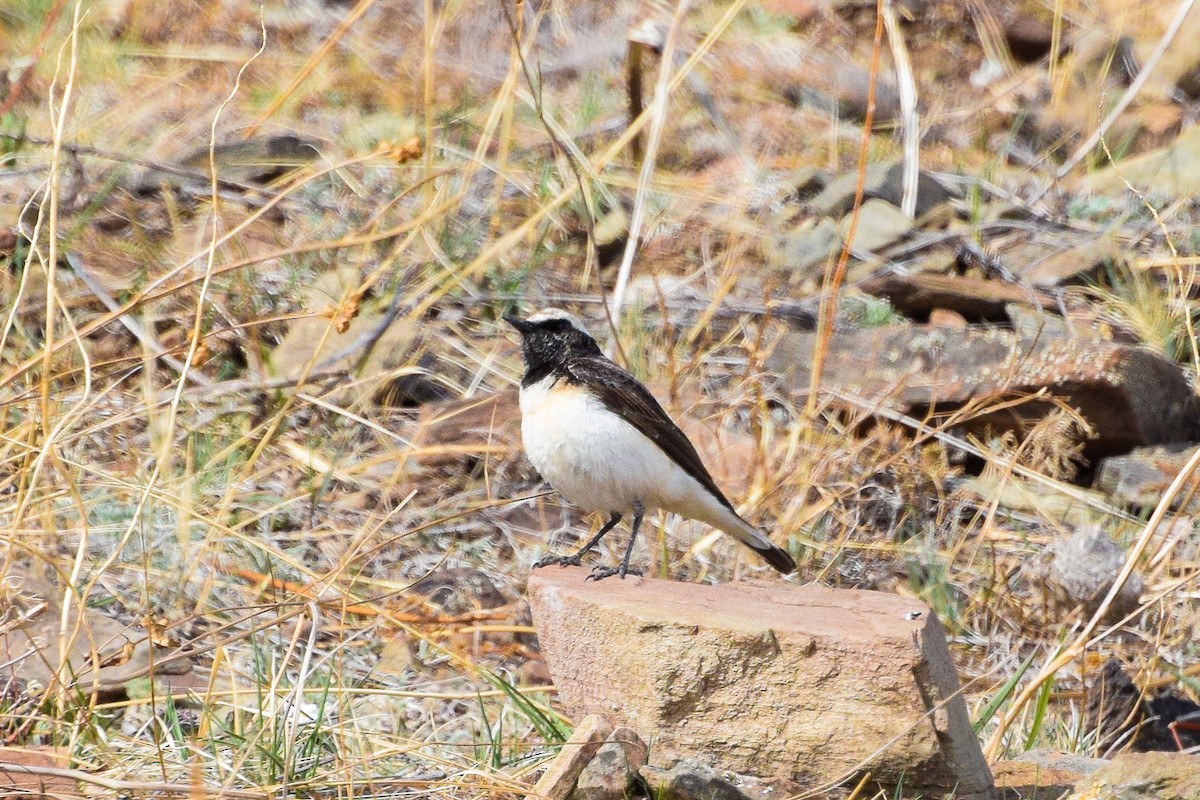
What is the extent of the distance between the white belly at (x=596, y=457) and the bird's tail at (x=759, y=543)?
5.3 inches

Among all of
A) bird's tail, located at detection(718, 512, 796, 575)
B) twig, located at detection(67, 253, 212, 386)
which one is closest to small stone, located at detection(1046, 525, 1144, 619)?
bird's tail, located at detection(718, 512, 796, 575)

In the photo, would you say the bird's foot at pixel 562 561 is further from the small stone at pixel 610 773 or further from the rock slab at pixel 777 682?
the small stone at pixel 610 773

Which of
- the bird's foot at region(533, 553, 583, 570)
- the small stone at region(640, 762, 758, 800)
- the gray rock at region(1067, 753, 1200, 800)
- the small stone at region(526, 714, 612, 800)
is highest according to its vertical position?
the gray rock at region(1067, 753, 1200, 800)

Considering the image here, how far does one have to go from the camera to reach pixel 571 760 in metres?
3.57

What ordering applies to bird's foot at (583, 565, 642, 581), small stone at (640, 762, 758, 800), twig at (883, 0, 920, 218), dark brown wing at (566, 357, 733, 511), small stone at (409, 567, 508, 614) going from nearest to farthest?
small stone at (640, 762, 758, 800)
bird's foot at (583, 565, 642, 581)
dark brown wing at (566, 357, 733, 511)
small stone at (409, 567, 508, 614)
twig at (883, 0, 920, 218)

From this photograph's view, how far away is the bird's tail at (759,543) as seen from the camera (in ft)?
18.0

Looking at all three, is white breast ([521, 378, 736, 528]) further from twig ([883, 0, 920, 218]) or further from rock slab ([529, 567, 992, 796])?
twig ([883, 0, 920, 218])

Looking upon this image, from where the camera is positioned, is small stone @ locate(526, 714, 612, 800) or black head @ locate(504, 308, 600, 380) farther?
black head @ locate(504, 308, 600, 380)

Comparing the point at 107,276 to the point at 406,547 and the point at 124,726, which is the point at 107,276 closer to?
the point at 406,547

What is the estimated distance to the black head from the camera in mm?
5488

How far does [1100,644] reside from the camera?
608cm

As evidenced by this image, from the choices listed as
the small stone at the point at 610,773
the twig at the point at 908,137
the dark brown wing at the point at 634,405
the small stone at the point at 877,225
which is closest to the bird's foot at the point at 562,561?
the dark brown wing at the point at 634,405

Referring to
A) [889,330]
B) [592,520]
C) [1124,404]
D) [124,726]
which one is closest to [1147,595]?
[1124,404]

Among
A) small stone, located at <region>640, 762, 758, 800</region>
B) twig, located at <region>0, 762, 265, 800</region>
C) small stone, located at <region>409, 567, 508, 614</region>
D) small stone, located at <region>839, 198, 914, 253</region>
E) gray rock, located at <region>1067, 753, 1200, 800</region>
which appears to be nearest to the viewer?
twig, located at <region>0, 762, 265, 800</region>
